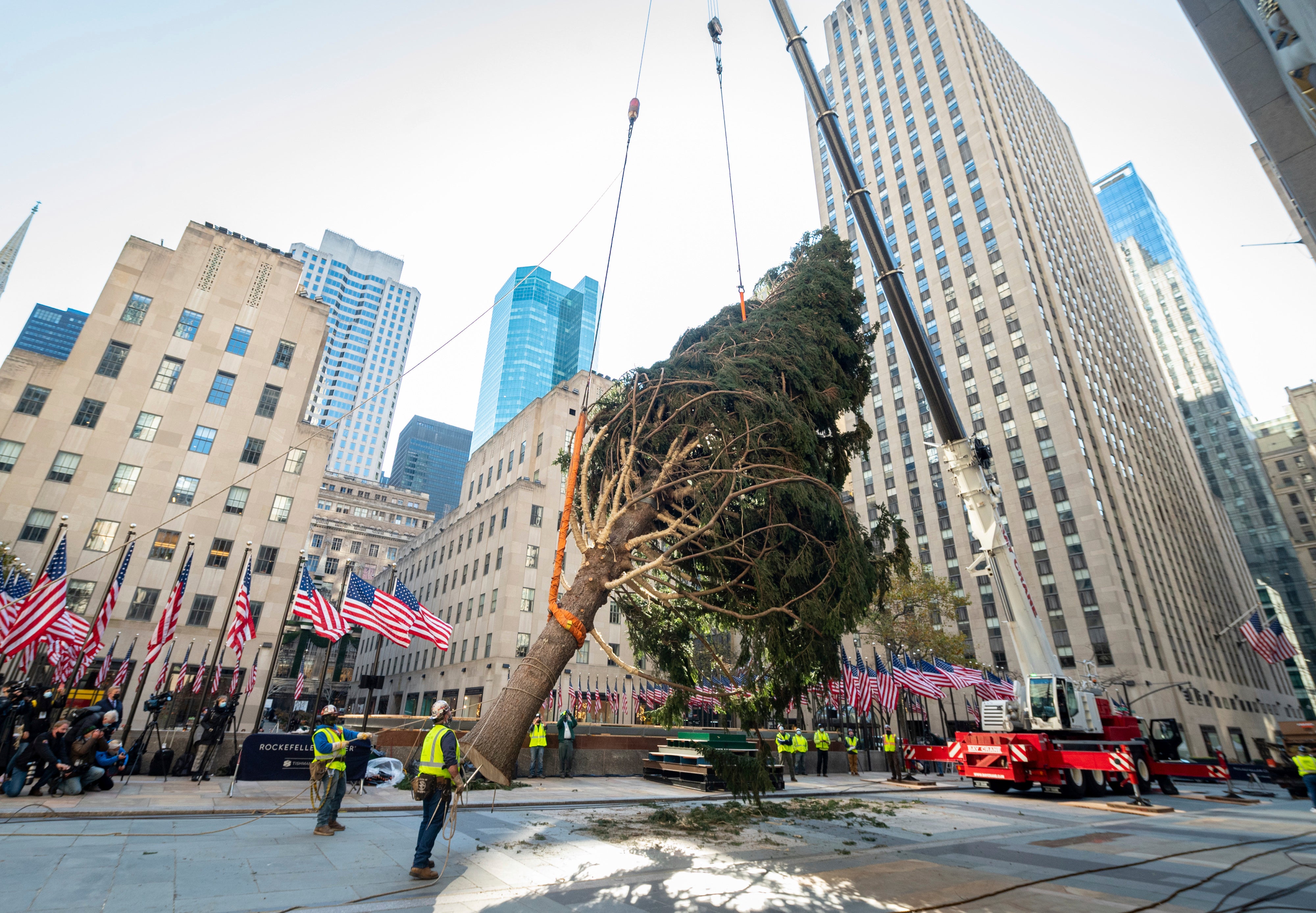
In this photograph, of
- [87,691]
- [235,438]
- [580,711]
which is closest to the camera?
[87,691]

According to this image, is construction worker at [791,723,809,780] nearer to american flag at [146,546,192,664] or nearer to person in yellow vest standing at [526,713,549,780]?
person in yellow vest standing at [526,713,549,780]

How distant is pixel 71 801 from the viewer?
10039 millimetres

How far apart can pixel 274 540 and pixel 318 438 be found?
7.04m

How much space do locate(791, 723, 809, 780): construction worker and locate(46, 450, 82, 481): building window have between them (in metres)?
40.3

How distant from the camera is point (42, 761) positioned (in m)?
10.9

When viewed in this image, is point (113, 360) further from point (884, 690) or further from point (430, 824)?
point (884, 690)

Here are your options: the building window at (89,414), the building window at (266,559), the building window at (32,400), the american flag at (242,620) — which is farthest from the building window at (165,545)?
the american flag at (242,620)

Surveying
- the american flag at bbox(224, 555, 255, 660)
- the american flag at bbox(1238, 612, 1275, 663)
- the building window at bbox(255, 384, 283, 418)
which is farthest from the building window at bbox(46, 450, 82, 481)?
the american flag at bbox(1238, 612, 1275, 663)

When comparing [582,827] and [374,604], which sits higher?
[374,604]

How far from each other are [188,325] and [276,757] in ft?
121

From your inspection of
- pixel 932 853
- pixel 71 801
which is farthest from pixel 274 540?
pixel 932 853

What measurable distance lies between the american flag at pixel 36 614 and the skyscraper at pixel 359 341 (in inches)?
4868

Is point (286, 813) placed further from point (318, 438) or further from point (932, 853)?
point (318, 438)

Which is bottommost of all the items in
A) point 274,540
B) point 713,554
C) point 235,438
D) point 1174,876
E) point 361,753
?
point 1174,876
